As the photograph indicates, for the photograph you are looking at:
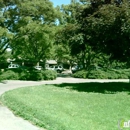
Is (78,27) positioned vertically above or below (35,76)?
above

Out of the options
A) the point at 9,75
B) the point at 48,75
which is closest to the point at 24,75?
the point at 9,75

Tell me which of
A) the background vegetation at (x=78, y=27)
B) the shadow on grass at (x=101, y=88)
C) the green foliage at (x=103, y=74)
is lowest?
the shadow on grass at (x=101, y=88)

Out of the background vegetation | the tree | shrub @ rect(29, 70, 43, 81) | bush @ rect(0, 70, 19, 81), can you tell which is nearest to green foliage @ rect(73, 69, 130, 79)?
the background vegetation

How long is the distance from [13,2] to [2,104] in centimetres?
1447

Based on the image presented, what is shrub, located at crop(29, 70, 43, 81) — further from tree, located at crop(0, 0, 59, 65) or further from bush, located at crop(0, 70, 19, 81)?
tree, located at crop(0, 0, 59, 65)

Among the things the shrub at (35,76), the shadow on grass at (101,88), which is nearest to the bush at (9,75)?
the shrub at (35,76)

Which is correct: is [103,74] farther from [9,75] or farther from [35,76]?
[9,75]

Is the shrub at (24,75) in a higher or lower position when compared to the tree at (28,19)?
lower

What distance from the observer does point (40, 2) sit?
22750 mm

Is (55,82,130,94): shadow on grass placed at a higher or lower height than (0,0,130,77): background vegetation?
lower

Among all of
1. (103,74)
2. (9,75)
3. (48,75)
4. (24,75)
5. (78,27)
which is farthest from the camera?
(103,74)

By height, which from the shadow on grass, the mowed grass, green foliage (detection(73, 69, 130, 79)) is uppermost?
green foliage (detection(73, 69, 130, 79))

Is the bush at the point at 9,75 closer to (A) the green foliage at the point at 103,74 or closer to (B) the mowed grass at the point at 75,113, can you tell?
(A) the green foliage at the point at 103,74

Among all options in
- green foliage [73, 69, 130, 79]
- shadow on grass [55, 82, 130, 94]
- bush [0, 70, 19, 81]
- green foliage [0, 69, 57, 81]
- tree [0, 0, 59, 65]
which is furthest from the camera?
green foliage [73, 69, 130, 79]
